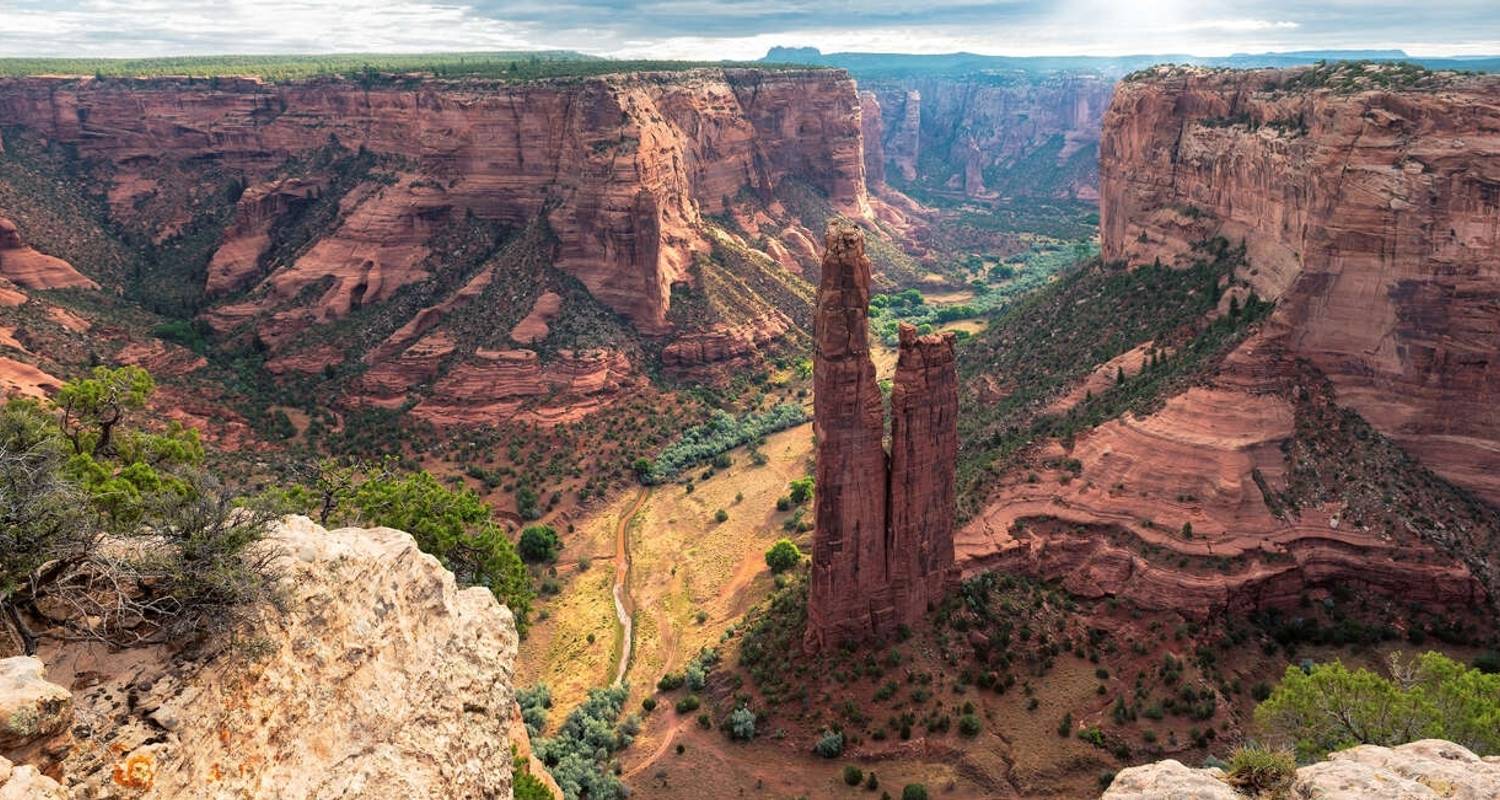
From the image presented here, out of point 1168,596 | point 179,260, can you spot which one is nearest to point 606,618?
point 1168,596

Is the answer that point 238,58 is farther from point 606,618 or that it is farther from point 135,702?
point 135,702

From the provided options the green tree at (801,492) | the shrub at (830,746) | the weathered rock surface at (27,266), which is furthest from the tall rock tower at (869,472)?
the weathered rock surface at (27,266)

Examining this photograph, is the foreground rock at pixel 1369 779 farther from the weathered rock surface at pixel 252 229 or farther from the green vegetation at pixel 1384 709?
the weathered rock surface at pixel 252 229

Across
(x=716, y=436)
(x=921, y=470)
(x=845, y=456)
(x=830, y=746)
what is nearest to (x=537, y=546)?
(x=716, y=436)

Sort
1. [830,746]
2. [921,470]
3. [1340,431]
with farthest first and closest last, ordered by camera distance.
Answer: [1340,431] → [921,470] → [830,746]

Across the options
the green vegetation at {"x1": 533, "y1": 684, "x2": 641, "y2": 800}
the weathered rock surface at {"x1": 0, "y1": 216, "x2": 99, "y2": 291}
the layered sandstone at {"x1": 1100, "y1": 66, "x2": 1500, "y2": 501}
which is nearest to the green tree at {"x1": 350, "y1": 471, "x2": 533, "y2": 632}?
the green vegetation at {"x1": 533, "y1": 684, "x2": 641, "y2": 800}

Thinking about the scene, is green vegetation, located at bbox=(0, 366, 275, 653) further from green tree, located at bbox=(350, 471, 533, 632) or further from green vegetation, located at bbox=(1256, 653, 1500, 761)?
green vegetation, located at bbox=(1256, 653, 1500, 761)

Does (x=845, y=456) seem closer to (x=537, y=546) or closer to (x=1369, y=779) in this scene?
(x=1369, y=779)

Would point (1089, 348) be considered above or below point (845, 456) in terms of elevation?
below

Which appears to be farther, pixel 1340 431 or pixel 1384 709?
pixel 1340 431
